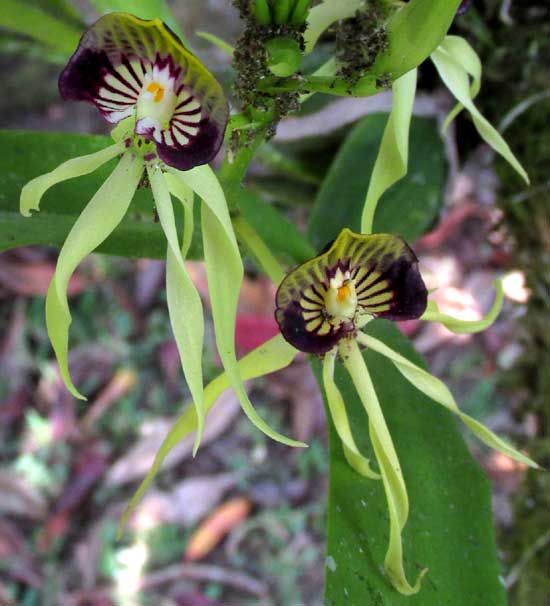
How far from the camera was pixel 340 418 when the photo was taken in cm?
66

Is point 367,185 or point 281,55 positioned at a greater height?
point 367,185

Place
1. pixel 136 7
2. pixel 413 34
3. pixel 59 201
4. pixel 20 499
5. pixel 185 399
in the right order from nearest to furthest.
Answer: pixel 413 34 < pixel 59 201 < pixel 136 7 < pixel 20 499 < pixel 185 399

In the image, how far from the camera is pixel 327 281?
628 millimetres

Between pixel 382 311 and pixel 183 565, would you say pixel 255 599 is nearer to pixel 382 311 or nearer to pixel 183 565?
pixel 183 565

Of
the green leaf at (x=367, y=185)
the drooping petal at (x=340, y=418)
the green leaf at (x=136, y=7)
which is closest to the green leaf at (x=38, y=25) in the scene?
the green leaf at (x=136, y=7)

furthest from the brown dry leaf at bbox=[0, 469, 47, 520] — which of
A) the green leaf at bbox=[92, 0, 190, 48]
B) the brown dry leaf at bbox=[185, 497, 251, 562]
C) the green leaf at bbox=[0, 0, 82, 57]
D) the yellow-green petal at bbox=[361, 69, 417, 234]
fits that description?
the yellow-green petal at bbox=[361, 69, 417, 234]

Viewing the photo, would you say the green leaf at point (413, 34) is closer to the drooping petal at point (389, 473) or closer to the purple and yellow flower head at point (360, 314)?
the purple and yellow flower head at point (360, 314)

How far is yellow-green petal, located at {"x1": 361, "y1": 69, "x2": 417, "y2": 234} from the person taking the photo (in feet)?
2.23

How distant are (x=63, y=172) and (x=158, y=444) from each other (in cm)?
111

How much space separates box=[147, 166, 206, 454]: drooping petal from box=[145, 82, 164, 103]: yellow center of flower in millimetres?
60

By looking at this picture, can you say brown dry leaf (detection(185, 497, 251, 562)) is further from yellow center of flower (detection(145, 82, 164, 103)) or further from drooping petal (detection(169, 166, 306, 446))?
yellow center of flower (detection(145, 82, 164, 103))

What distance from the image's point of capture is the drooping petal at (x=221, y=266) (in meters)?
0.57

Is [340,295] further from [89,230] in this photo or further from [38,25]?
[38,25]

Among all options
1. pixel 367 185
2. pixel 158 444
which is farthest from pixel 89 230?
pixel 158 444
